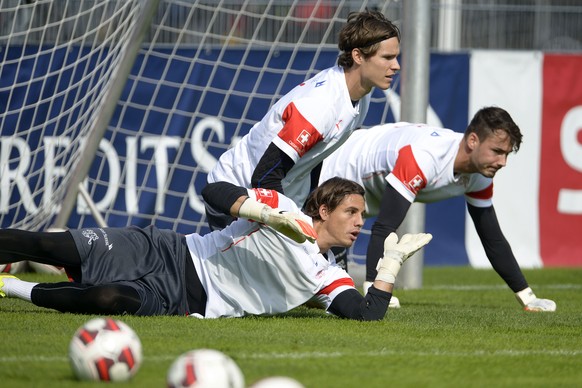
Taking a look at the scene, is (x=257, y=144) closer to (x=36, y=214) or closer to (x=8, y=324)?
(x=8, y=324)

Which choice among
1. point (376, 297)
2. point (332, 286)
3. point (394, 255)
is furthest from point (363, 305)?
point (394, 255)

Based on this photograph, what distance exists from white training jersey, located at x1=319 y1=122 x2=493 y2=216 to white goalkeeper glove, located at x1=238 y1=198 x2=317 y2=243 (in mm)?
1675

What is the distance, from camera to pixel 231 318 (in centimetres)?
577

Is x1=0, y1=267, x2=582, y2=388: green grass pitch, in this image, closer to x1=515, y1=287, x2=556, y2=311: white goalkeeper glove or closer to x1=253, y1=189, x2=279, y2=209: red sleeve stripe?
x1=515, y1=287, x2=556, y2=311: white goalkeeper glove

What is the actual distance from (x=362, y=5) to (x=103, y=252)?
6.22 m

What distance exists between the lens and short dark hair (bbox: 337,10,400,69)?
20.5 feet

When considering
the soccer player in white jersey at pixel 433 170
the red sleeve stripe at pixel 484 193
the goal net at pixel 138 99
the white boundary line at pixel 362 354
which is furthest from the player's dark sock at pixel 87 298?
the goal net at pixel 138 99

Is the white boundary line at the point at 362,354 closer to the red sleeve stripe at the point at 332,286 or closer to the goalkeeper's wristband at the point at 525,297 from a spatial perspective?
the red sleeve stripe at the point at 332,286

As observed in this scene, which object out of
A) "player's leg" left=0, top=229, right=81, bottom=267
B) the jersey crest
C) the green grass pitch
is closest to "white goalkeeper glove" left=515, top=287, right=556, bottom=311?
the green grass pitch

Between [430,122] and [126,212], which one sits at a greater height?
[430,122]

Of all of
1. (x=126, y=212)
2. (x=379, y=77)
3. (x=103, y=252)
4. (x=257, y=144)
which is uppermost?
(x=379, y=77)

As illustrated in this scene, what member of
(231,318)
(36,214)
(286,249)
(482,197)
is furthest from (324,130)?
(36,214)

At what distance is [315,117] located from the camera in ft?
19.6

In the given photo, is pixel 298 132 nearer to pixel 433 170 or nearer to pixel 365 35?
pixel 365 35
